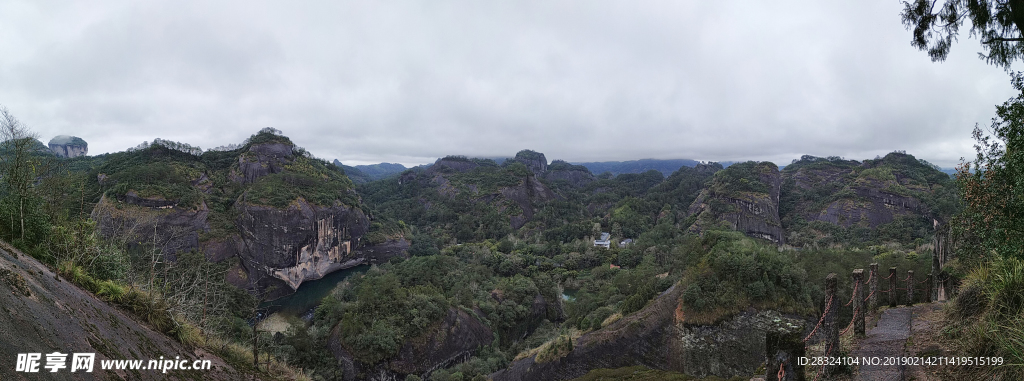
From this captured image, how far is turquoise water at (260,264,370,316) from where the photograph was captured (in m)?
36.8

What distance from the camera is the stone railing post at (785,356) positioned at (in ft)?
16.0

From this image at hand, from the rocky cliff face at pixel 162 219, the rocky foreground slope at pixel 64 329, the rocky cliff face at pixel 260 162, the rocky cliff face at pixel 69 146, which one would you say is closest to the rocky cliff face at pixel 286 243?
the rocky cliff face at pixel 162 219

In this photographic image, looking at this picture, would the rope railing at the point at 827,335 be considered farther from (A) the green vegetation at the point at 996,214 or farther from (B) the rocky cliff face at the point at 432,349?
(B) the rocky cliff face at the point at 432,349

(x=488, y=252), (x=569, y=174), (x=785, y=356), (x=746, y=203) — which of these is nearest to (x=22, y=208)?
(x=785, y=356)

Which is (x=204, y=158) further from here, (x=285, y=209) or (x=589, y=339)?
(x=589, y=339)

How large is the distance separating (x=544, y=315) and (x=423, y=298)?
41.9 ft

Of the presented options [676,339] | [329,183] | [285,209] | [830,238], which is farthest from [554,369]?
[830,238]

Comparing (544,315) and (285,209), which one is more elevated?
(285,209)

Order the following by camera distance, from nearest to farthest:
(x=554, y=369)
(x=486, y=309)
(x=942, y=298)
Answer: (x=942, y=298), (x=554, y=369), (x=486, y=309)

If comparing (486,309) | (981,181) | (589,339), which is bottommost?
(486,309)

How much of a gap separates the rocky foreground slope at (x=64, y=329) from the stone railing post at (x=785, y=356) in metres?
7.64

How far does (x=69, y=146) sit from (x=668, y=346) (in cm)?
14703

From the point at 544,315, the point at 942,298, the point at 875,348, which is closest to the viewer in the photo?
the point at 875,348

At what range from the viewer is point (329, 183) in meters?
52.9
